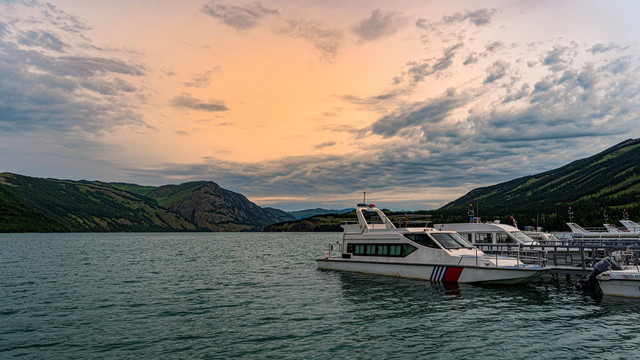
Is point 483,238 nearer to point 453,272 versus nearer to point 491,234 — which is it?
point 491,234

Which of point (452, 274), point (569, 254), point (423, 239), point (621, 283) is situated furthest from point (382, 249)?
point (569, 254)

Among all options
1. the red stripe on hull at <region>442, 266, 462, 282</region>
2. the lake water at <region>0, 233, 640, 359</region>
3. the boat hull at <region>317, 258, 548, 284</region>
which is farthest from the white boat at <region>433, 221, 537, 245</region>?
the red stripe on hull at <region>442, 266, 462, 282</region>

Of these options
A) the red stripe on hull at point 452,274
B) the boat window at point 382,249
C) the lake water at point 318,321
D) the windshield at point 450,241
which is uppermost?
the windshield at point 450,241

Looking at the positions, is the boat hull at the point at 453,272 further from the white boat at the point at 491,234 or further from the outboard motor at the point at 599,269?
the white boat at the point at 491,234

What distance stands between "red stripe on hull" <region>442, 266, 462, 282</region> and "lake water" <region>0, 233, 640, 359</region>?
1013 millimetres

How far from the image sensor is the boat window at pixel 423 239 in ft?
95.1

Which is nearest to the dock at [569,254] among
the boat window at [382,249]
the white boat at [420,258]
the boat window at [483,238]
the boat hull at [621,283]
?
the boat window at [483,238]

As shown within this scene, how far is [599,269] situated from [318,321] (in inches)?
730

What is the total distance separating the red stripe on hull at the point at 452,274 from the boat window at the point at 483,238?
1347cm

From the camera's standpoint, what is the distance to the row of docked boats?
2520 cm

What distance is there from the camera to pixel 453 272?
27.3 m

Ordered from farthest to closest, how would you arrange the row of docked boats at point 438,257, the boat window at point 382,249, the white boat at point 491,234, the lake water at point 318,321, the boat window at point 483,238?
the boat window at point 483,238 → the white boat at point 491,234 → the boat window at point 382,249 → the row of docked boats at point 438,257 → the lake water at point 318,321

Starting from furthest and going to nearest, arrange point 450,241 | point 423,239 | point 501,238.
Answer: point 501,238
point 423,239
point 450,241

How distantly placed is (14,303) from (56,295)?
9.71ft
